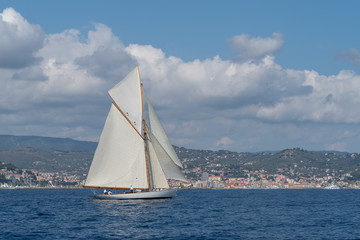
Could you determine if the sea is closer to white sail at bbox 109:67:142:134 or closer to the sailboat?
the sailboat

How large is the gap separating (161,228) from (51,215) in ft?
66.5

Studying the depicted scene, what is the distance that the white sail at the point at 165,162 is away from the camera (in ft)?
263

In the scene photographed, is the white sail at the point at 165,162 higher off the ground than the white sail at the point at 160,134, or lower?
lower

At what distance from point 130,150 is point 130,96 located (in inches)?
339

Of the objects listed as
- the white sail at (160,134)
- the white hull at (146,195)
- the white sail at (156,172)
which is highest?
the white sail at (160,134)

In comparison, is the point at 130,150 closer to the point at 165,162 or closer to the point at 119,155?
the point at 119,155

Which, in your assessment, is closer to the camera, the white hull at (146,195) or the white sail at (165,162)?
the white sail at (165,162)

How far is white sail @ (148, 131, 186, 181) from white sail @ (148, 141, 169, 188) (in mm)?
745

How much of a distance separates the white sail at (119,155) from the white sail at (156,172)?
1.38 metres

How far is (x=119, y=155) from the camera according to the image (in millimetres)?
81500

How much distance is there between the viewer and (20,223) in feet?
183

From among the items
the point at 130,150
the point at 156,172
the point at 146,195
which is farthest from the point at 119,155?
the point at 146,195

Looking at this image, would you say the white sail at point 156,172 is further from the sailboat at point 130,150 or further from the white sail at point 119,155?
the white sail at point 119,155

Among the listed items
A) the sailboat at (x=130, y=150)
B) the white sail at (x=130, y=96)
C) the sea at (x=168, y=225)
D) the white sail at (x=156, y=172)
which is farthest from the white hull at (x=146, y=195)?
the sea at (x=168, y=225)
